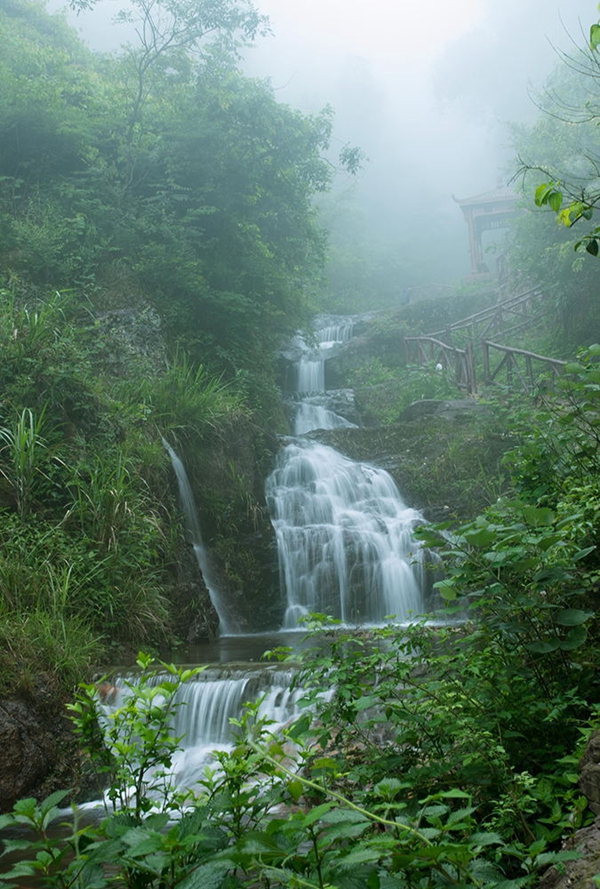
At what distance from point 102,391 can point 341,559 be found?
12.7 ft

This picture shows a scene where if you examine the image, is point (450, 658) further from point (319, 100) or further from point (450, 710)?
point (319, 100)

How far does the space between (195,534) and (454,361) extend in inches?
409

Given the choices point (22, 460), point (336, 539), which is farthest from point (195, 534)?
point (22, 460)

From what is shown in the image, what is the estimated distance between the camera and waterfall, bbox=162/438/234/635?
8.77 meters

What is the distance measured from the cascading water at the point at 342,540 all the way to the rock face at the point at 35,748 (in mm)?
4133

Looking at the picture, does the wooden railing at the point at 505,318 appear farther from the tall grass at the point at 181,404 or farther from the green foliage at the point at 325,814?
the green foliage at the point at 325,814

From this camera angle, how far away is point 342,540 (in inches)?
379

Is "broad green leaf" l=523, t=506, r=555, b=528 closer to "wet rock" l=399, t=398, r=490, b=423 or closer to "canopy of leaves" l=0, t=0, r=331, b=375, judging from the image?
"canopy of leaves" l=0, t=0, r=331, b=375

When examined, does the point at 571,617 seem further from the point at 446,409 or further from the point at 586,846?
the point at 446,409

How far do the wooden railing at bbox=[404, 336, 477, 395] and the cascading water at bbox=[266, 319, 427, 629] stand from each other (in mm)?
4698

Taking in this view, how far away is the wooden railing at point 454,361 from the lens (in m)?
15.0

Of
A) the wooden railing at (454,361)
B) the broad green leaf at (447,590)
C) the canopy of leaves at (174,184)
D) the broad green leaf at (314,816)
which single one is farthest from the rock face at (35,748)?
the wooden railing at (454,361)

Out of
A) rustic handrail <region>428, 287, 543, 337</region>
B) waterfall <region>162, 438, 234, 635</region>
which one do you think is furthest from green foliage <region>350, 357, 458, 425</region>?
waterfall <region>162, 438, 234, 635</region>

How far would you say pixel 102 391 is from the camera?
8.83 meters
